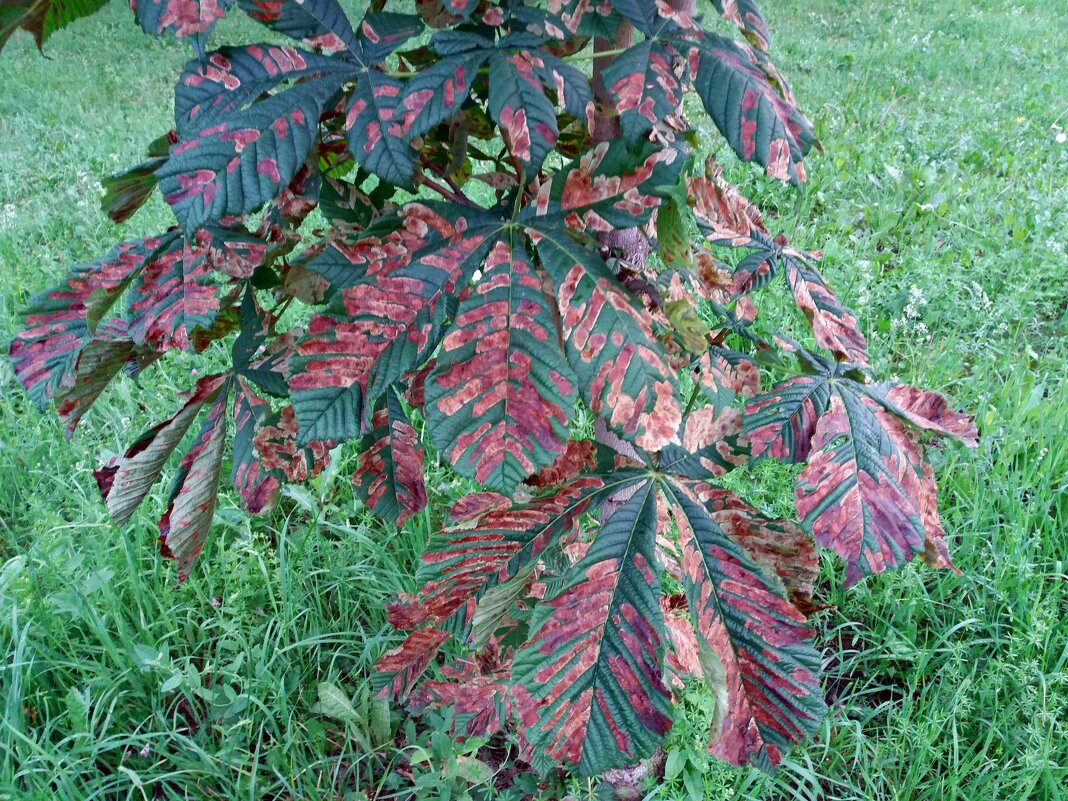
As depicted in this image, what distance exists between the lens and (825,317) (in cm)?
91

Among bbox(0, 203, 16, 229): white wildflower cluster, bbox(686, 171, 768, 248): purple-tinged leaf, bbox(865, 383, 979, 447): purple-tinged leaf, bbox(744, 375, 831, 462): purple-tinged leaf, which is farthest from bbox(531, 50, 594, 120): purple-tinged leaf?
bbox(0, 203, 16, 229): white wildflower cluster

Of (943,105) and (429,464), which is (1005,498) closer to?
(429,464)

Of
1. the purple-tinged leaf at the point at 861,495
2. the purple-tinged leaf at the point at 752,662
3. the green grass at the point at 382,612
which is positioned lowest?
the green grass at the point at 382,612

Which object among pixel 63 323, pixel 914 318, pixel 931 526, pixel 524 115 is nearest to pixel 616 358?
pixel 524 115

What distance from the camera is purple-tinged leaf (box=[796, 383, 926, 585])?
2.39 ft

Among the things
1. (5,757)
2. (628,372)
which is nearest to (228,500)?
(5,757)

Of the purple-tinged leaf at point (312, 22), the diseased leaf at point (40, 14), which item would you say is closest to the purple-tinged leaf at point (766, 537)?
the purple-tinged leaf at point (312, 22)

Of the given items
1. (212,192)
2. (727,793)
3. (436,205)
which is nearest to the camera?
(212,192)

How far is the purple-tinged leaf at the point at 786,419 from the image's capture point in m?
0.80

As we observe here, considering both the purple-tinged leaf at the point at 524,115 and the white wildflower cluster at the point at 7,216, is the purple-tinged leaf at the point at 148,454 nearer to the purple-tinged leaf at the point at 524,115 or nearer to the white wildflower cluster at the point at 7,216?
the purple-tinged leaf at the point at 524,115

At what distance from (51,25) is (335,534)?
1334 millimetres

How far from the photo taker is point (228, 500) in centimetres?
187

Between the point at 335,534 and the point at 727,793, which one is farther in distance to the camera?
the point at 335,534

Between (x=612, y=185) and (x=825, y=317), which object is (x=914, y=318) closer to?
(x=825, y=317)
